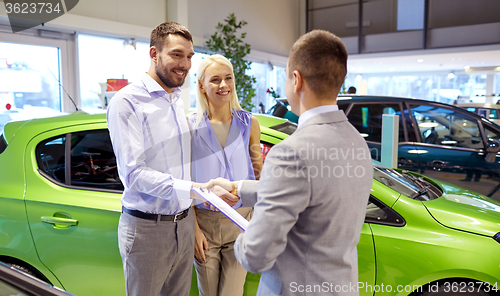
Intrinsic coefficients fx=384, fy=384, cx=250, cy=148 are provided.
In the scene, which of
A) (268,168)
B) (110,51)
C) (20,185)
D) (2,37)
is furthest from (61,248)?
(110,51)

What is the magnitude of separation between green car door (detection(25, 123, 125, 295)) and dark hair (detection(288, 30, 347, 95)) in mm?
1281

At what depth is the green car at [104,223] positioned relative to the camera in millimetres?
1757

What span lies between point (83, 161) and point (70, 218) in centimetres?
37

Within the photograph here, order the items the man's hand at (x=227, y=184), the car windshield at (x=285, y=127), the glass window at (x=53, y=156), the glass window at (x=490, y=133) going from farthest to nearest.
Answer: the glass window at (x=490, y=133) < the car windshield at (x=285, y=127) < the glass window at (x=53, y=156) < the man's hand at (x=227, y=184)

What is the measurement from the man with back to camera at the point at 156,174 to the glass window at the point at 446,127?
3.22 meters

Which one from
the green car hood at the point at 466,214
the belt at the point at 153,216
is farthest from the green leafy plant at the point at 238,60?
the belt at the point at 153,216

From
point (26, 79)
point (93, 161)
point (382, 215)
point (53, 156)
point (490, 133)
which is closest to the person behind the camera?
point (382, 215)

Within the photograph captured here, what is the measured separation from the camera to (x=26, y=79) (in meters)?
5.12

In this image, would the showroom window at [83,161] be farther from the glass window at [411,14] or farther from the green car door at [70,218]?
the glass window at [411,14]

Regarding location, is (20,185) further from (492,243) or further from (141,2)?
(141,2)

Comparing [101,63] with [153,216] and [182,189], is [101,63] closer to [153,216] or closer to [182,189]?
[153,216]

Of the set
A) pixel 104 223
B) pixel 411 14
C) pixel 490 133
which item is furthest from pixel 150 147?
pixel 411 14

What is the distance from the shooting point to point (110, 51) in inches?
242

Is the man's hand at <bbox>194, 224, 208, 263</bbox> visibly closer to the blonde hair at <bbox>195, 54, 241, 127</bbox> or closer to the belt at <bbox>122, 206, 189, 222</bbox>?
the belt at <bbox>122, 206, 189, 222</bbox>
